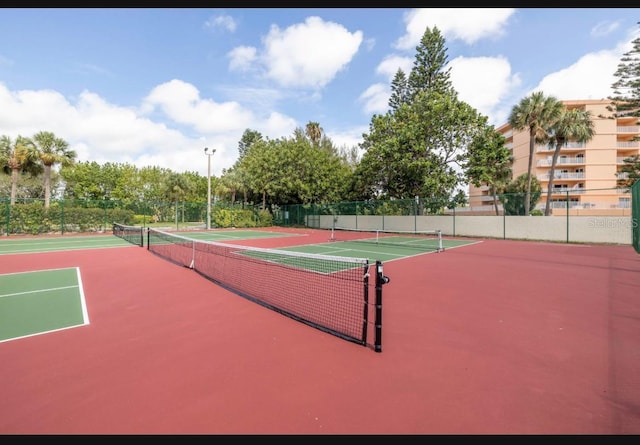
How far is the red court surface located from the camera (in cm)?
263

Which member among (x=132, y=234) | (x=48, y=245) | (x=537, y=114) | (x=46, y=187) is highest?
(x=537, y=114)

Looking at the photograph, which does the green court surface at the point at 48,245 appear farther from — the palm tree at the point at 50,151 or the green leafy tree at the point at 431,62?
the green leafy tree at the point at 431,62

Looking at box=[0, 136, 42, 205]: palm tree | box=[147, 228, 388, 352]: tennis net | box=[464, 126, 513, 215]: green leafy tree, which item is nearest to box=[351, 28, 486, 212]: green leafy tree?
box=[464, 126, 513, 215]: green leafy tree

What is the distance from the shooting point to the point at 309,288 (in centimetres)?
716

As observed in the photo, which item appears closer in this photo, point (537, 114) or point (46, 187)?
point (537, 114)

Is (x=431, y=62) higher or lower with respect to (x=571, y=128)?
higher

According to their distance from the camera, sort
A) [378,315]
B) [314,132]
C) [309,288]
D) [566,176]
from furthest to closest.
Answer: [314,132]
[566,176]
[309,288]
[378,315]

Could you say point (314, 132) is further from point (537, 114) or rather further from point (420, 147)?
point (537, 114)

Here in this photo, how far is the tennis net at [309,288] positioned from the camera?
4.44 meters

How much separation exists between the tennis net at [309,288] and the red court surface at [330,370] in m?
0.34

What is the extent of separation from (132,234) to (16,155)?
15.2 metres

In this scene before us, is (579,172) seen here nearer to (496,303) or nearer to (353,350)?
(496,303)

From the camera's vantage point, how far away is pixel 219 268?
950 cm

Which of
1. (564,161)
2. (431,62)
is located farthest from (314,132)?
(564,161)
